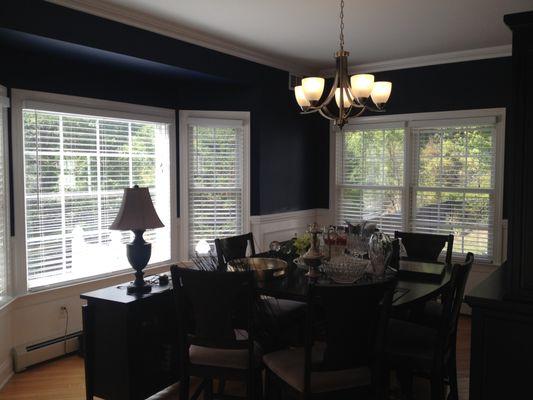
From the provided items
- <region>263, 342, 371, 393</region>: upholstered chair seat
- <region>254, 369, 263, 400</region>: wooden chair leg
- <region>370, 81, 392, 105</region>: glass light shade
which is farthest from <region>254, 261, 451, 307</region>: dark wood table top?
<region>370, 81, 392, 105</region>: glass light shade

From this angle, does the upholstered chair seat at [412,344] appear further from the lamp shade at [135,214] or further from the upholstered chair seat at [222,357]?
the lamp shade at [135,214]

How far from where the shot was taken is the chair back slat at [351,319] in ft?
7.27

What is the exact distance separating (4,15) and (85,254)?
2025 millimetres

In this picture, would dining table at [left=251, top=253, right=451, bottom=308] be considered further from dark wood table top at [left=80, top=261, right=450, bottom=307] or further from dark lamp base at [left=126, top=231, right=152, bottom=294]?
dark lamp base at [left=126, top=231, right=152, bottom=294]

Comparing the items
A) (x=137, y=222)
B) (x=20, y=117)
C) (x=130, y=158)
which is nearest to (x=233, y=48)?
(x=130, y=158)

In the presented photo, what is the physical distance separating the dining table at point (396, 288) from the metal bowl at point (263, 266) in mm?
32

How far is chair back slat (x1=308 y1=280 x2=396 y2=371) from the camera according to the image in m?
2.22

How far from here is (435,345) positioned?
2590 millimetres

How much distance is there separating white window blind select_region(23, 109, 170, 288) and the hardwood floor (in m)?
0.67

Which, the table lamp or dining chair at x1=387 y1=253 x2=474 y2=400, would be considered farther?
the table lamp

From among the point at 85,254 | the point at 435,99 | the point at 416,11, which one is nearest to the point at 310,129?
the point at 435,99

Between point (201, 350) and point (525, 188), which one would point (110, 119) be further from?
point (525, 188)

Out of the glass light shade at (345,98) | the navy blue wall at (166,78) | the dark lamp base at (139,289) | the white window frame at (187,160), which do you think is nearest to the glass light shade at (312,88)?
the glass light shade at (345,98)

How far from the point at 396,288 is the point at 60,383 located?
8.19ft
